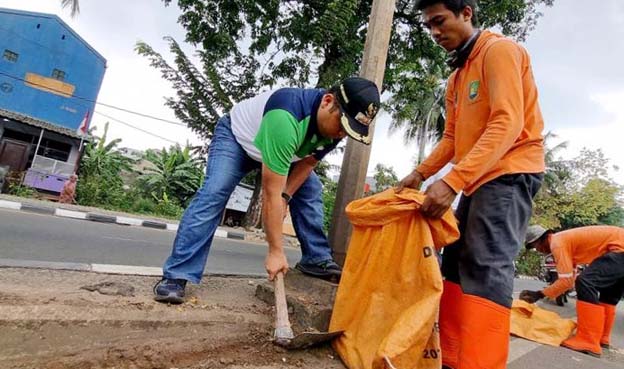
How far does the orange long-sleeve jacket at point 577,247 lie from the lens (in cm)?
335

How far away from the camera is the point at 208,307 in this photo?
1783 millimetres

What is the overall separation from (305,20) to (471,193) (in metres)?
8.52

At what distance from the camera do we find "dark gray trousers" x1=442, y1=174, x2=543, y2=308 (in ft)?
4.85

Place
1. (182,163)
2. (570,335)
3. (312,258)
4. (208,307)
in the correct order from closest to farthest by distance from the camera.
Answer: (208,307) < (312,258) < (570,335) < (182,163)

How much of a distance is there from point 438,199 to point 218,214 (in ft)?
3.47

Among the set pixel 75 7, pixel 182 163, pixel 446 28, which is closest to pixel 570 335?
pixel 446 28

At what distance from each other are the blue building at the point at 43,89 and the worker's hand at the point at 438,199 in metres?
16.3

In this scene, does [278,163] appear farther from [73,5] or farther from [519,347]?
[73,5]

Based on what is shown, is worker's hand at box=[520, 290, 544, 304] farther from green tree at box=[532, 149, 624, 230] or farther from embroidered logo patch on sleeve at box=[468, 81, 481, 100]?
green tree at box=[532, 149, 624, 230]

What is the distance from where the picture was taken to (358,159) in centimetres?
247

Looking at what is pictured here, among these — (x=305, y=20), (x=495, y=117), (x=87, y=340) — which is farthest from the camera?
(x=305, y=20)

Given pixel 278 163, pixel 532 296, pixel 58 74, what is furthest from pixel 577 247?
pixel 58 74

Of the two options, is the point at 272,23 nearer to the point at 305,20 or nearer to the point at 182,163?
the point at 305,20

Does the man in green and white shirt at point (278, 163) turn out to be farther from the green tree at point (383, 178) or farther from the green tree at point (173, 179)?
the green tree at point (383, 178)
